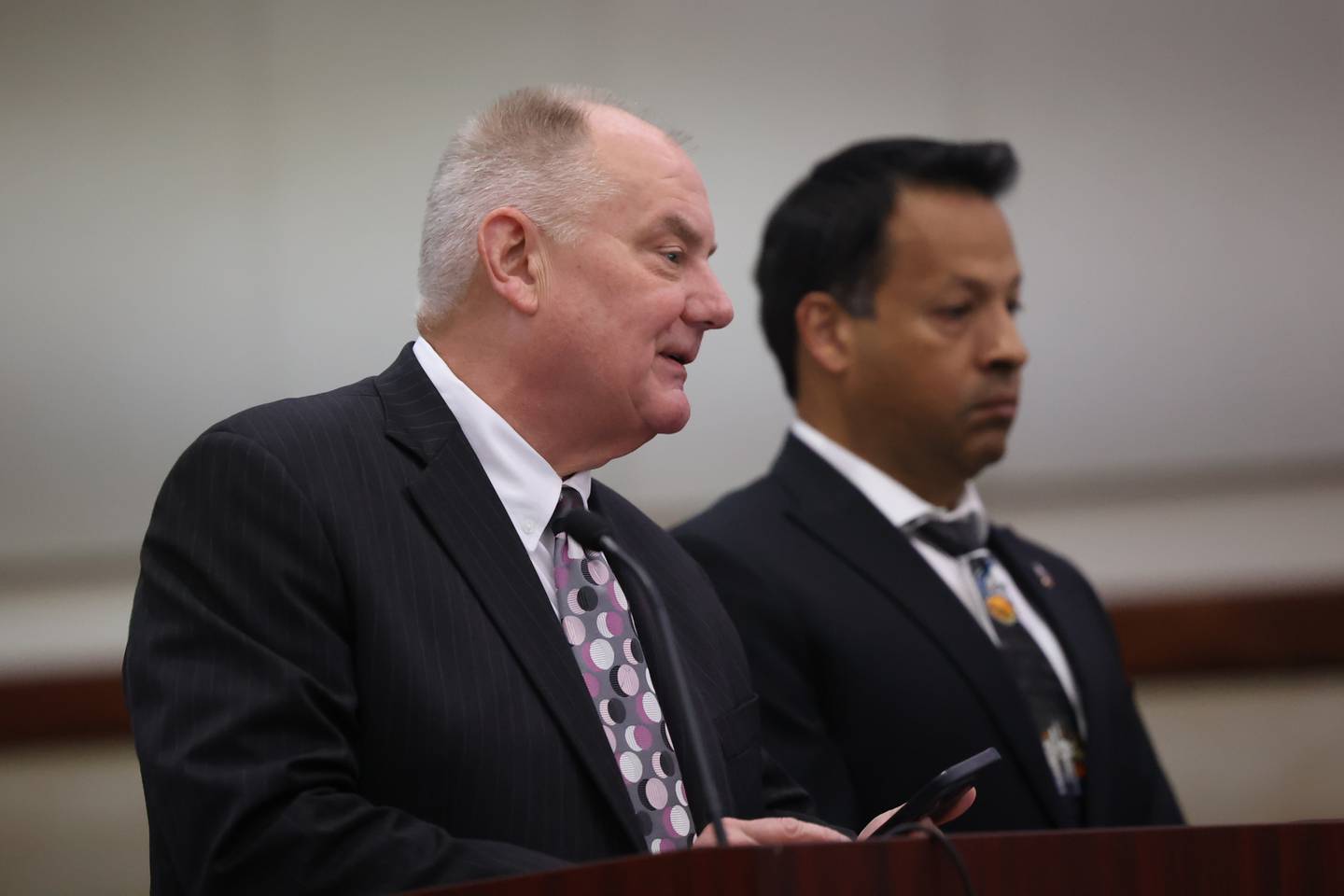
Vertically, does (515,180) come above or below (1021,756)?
above

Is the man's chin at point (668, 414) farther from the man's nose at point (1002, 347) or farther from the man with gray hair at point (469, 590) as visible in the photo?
the man's nose at point (1002, 347)

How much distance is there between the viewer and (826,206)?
2705 millimetres

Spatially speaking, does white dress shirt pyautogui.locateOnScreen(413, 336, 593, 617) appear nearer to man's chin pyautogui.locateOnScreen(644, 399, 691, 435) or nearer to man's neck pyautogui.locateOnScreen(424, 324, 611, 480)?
man's neck pyautogui.locateOnScreen(424, 324, 611, 480)

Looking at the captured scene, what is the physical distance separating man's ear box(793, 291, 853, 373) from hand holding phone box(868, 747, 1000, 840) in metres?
1.20

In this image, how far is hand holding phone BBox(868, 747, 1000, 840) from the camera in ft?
4.48

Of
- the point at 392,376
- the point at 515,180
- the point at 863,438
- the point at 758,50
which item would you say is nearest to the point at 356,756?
the point at 392,376

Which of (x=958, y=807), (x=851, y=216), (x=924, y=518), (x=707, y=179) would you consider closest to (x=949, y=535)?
(x=924, y=518)

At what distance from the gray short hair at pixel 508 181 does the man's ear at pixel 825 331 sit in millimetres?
875

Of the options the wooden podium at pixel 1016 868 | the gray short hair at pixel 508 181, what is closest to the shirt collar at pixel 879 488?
the gray short hair at pixel 508 181

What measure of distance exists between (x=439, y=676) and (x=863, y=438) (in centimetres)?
126

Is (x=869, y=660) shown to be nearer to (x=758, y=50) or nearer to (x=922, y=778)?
(x=922, y=778)

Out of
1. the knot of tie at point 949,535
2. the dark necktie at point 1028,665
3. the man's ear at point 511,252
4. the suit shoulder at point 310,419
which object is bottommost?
the dark necktie at point 1028,665

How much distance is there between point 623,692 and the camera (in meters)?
1.58

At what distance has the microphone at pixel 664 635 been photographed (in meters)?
1.33
